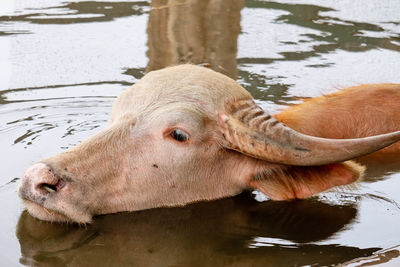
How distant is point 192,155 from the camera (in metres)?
4.37

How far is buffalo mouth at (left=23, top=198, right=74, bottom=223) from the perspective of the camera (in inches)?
160

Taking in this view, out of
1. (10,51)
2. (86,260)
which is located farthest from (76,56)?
(86,260)

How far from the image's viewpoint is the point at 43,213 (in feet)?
13.4

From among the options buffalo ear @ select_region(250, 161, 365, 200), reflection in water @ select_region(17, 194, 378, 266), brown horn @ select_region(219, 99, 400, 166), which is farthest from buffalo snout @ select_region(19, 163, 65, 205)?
buffalo ear @ select_region(250, 161, 365, 200)

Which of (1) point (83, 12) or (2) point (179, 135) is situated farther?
(1) point (83, 12)

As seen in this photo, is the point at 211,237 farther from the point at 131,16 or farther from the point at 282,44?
the point at 131,16

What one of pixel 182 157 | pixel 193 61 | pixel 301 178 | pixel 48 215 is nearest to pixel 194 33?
pixel 193 61

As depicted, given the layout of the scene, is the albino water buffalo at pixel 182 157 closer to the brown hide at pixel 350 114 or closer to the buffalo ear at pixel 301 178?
the buffalo ear at pixel 301 178

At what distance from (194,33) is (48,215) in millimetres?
4465

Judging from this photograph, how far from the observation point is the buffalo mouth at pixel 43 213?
160 inches

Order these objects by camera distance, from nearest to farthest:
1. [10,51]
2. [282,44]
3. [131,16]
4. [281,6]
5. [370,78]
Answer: [370,78]
[10,51]
[282,44]
[131,16]
[281,6]

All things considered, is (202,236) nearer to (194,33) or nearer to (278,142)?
(278,142)

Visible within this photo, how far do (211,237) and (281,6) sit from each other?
599cm

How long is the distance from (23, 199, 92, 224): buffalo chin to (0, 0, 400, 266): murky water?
51 mm
